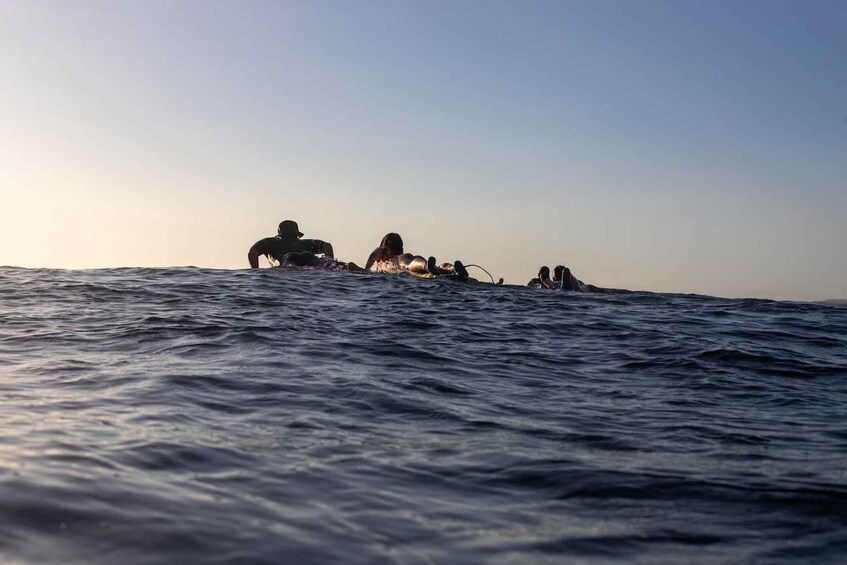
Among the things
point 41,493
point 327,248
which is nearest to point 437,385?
point 41,493

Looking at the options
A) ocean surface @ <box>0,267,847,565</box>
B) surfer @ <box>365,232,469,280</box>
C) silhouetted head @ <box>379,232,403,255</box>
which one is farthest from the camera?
silhouetted head @ <box>379,232,403,255</box>

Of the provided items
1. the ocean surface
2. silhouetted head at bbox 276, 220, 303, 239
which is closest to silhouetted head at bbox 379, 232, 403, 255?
silhouetted head at bbox 276, 220, 303, 239

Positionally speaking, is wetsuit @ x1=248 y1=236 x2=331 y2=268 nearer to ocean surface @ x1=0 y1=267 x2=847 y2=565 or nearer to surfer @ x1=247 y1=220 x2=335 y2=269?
surfer @ x1=247 y1=220 x2=335 y2=269

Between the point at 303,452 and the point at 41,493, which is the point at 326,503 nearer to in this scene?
the point at 303,452

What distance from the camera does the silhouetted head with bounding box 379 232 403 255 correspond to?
2081 centimetres

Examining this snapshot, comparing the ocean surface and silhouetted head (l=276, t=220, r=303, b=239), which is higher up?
silhouetted head (l=276, t=220, r=303, b=239)

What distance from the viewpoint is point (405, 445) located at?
418cm

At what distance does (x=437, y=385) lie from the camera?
6297 millimetres

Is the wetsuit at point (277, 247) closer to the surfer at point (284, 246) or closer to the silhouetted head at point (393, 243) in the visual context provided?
the surfer at point (284, 246)

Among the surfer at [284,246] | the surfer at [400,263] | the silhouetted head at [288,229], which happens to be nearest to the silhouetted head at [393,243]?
the surfer at [400,263]

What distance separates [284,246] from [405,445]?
688 inches

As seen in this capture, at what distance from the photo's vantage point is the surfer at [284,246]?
21016 millimetres

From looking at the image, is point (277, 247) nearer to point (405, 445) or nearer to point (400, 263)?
point (400, 263)

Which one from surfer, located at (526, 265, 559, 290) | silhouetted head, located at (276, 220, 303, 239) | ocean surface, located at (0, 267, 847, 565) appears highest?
silhouetted head, located at (276, 220, 303, 239)
